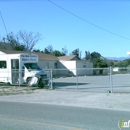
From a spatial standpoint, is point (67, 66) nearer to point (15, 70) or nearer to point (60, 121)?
point (15, 70)

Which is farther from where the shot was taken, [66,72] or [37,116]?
[66,72]

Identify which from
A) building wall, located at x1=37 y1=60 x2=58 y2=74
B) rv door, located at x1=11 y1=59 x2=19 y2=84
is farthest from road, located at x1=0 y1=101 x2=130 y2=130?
building wall, located at x1=37 y1=60 x2=58 y2=74

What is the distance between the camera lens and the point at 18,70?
21531 millimetres

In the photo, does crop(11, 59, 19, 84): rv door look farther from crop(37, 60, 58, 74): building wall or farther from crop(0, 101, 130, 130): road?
crop(37, 60, 58, 74): building wall

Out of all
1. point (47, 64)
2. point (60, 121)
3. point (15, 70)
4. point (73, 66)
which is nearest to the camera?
point (60, 121)

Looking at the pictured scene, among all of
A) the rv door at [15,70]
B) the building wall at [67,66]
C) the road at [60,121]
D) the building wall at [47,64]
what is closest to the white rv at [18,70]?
the rv door at [15,70]

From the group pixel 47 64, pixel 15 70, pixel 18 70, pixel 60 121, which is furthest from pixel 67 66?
pixel 60 121

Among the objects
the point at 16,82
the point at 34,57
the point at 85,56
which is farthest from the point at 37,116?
the point at 85,56

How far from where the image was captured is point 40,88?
771 inches

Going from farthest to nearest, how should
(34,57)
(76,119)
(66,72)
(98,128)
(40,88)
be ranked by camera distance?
1. (66,72)
2. (34,57)
3. (40,88)
4. (76,119)
5. (98,128)

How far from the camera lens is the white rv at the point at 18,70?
2091cm

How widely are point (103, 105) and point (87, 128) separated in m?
4.49

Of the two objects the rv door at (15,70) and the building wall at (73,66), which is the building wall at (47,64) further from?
the rv door at (15,70)

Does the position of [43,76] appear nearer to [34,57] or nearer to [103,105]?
[34,57]
